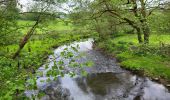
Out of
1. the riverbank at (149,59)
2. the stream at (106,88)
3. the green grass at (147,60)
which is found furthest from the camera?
the green grass at (147,60)

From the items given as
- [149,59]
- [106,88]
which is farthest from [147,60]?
[106,88]

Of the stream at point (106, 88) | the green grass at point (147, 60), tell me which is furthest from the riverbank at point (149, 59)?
the stream at point (106, 88)

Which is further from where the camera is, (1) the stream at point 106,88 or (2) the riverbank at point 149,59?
(2) the riverbank at point 149,59

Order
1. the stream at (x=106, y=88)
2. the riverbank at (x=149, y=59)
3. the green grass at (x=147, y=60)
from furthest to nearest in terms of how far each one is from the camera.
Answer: the green grass at (x=147, y=60)
the riverbank at (x=149, y=59)
the stream at (x=106, y=88)

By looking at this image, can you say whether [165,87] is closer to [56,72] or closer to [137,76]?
[137,76]

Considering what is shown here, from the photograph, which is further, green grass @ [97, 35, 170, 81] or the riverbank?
green grass @ [97, 35, 170, 81]

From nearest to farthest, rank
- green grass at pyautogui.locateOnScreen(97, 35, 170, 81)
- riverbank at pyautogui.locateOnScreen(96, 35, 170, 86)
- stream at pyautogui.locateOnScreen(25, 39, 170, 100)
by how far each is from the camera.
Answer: stream at pyautogui.locateOnScreen(25, 39, 170, 100), riverbank at pyautogui.locateOnScreen(96, 35, 170, 86), green grass at pyautogui.locateOnScreen(97, 35, 170, 81)

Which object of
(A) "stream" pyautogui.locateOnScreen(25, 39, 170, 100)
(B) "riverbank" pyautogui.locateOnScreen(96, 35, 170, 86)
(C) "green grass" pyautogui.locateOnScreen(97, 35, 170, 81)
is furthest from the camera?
(C) "green grass" pyautogui.locateOnScreen(97, 35, 170, 81)

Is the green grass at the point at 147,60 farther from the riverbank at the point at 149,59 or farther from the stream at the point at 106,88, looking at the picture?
the stream at the point at 106,88

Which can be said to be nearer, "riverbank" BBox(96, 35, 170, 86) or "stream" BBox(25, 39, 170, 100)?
"stream" BBox(25, 39, 170, 100)

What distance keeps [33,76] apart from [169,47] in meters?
21.0

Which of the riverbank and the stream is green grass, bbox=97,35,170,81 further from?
the stream

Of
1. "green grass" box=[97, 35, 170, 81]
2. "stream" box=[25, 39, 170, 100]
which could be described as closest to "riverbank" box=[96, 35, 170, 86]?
"green grass" box=[97, 35, 170, 81]

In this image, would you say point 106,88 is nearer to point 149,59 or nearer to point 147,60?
point 147,60
